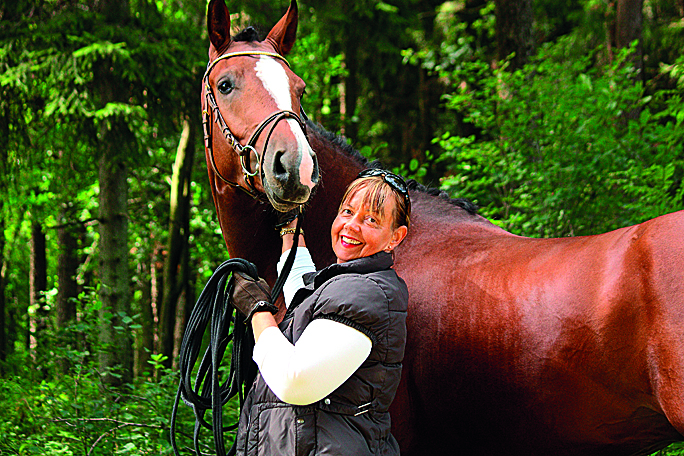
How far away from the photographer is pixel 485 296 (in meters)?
2.29

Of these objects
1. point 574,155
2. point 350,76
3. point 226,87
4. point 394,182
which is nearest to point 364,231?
point 394,182

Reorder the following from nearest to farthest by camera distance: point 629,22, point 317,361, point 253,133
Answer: point 317,361 < point 253,133 < point 629,22

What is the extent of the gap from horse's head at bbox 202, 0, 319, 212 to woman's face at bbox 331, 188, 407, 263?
488 mm

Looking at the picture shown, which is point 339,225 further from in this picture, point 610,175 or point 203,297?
point 610,175

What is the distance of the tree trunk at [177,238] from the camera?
955cm

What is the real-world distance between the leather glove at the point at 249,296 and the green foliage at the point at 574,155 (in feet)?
11.0

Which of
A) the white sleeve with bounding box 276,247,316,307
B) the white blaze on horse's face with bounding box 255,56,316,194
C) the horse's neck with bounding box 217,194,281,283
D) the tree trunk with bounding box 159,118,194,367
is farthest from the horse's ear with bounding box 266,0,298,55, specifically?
the tree trunk with bounding box 159,118,194,367

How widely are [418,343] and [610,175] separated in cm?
330

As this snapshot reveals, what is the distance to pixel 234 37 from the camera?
9.20ft

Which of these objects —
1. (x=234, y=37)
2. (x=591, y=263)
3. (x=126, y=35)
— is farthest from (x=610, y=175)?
(x=126, y=35)

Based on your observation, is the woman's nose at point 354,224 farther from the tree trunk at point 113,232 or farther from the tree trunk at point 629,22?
the tree trunk at point 629,22

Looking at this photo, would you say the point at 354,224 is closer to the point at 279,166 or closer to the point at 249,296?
the point at 249,296

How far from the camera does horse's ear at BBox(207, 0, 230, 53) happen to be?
9.00ft

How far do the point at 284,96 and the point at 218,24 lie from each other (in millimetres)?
638
